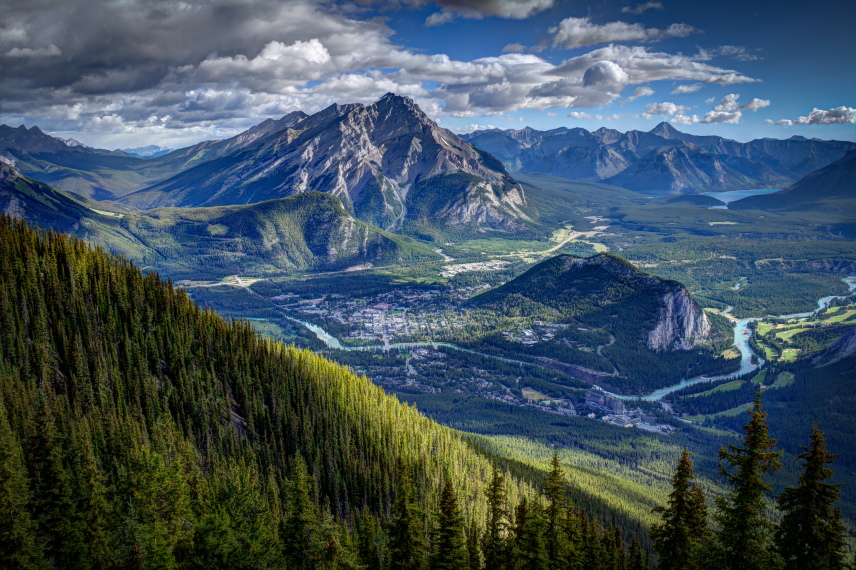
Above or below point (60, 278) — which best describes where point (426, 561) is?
below

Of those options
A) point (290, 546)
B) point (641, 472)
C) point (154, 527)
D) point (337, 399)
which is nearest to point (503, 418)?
point (641, 472)

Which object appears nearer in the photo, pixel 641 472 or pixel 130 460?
pixel 130 460

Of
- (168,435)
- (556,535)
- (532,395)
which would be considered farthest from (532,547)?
(532,395)

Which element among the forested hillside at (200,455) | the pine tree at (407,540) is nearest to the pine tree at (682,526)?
the forested hillside at (200,455)

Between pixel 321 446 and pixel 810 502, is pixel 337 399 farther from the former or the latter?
pixel 810 502

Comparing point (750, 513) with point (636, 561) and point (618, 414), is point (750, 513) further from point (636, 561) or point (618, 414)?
point (618, 414)

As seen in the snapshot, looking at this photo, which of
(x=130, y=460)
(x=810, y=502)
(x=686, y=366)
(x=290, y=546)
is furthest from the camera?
(x=686, y=366)

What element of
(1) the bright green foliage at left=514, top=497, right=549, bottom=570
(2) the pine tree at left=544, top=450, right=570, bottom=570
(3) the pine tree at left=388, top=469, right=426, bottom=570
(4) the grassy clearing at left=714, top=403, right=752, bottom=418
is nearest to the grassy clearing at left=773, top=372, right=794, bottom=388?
(4) the grassy clearing at left=714, top=403, right=752, bottom=418
